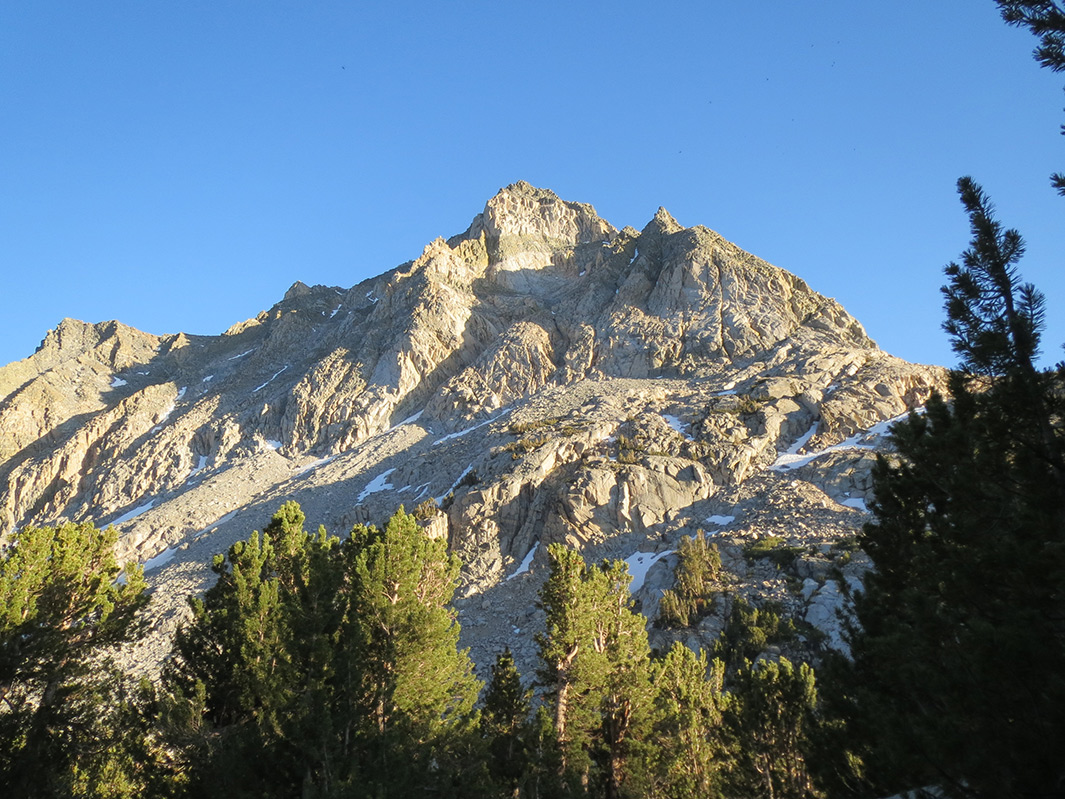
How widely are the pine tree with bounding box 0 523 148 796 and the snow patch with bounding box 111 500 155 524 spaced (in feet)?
222

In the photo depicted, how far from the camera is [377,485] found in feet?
211

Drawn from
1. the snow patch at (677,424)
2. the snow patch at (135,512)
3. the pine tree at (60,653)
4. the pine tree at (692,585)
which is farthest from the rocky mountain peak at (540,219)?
the pine tree at (60,653)

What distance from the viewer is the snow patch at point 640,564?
39.8m

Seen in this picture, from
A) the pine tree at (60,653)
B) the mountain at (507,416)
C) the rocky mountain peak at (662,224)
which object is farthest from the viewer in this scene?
the rocky mountain peak at (662,224)

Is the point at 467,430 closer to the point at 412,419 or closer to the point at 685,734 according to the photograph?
the point at 412,419

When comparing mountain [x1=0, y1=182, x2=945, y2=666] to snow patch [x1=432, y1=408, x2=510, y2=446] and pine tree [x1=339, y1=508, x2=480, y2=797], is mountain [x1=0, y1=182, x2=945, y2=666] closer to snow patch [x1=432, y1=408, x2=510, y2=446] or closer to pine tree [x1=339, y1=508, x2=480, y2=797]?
snow patch [x1=432, y1=408, x2=510, y2=446]

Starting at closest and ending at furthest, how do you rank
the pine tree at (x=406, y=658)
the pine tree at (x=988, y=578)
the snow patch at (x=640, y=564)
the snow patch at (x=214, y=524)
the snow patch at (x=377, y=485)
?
1. the pine tree at (x=988, y=578)
2. the pine tree at (x=406, y=658)
3. the snow patch at (x=640, y=564)
4. the snow patch at (x=214, y=524)
5. the snow patch at (x=377, y=485)

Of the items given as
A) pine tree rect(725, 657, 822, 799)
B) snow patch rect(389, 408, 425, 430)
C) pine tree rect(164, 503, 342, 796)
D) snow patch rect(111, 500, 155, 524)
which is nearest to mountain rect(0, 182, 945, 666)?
snow patch rect(111, 500, 155, 524)

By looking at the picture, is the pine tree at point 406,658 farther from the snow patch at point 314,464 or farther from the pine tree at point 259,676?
the snow patch at point 314,464

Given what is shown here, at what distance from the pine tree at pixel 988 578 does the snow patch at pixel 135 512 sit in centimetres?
8045

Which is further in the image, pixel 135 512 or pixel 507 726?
pixel 135 512

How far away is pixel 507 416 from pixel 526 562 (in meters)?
26.8

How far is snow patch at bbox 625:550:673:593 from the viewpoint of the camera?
1567 inches

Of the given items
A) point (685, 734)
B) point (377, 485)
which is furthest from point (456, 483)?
point (685, 734)
